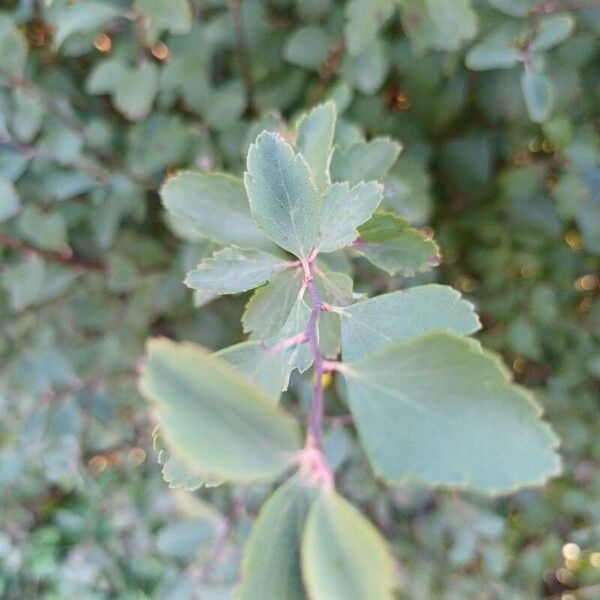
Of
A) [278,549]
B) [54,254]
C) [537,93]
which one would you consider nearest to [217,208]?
[278,549]

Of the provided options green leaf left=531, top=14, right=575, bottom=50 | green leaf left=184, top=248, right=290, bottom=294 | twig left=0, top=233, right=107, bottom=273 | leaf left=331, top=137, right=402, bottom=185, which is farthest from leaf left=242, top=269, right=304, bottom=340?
twig left=0, top=233, right=107, bottom=273

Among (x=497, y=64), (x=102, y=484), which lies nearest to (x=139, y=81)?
(x=497, y=64)

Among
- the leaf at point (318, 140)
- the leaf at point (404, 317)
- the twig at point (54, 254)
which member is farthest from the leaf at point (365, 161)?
the twig at point (54, 254)

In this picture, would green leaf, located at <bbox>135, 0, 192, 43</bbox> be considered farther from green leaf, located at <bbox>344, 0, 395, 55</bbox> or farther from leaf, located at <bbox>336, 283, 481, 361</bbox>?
leaf, located at <bbox>336, 283, 481, 361</bbox>

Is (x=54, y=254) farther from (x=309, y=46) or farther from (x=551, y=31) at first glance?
(x=551, y=31)

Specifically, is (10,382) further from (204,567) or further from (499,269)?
(499,269)

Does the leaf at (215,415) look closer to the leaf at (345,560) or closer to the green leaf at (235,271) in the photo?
the leaf at (345,560)
